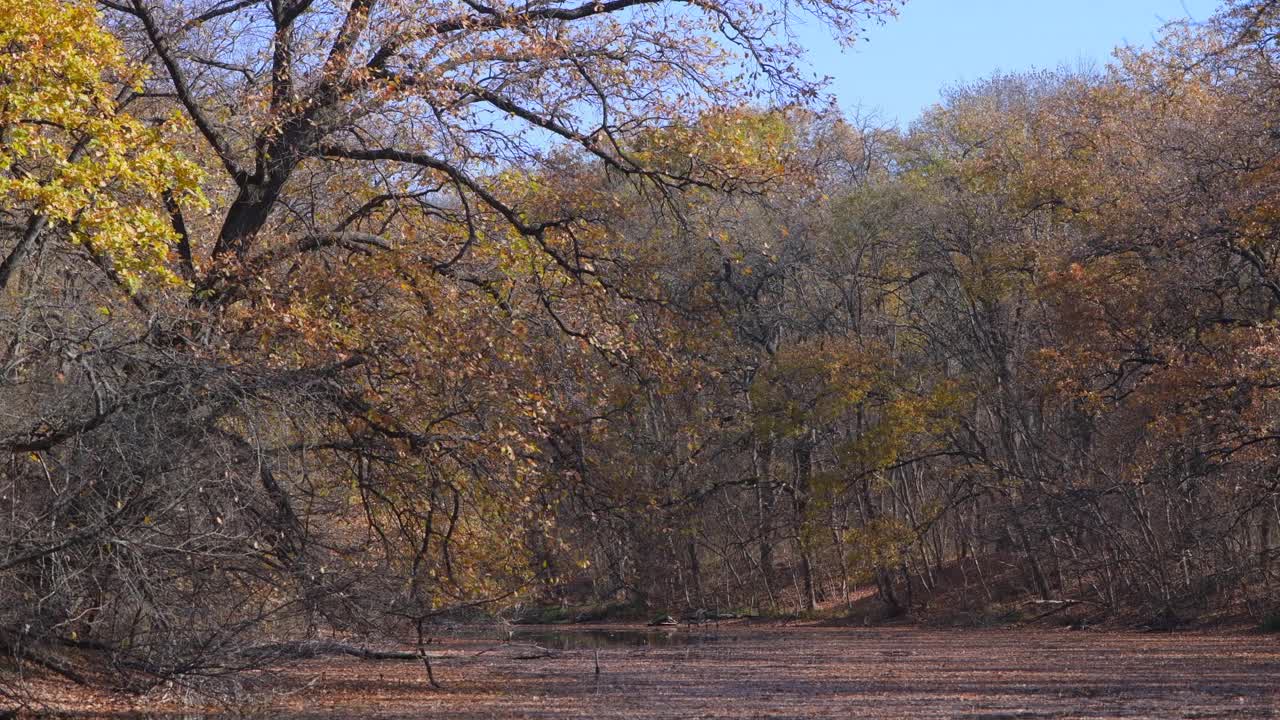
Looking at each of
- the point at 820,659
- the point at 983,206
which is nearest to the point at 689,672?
the point at 820,659

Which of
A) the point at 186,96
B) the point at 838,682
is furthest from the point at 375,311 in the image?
the point at 838,682

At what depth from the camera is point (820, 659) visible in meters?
23.2

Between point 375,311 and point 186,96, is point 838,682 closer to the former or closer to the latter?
point 375,311

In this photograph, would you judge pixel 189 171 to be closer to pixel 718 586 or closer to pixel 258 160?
pixel 258 160

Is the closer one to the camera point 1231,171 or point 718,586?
point 1231,171

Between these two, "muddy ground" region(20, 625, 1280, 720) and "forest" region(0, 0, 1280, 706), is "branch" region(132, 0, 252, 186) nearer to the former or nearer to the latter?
"forest" region(0, 0, 1280, 706)

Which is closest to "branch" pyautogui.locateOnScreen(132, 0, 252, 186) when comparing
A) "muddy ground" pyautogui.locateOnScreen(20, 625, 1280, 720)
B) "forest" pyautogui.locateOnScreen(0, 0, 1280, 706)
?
"forest" pyautogui.locateOnScreen(0, 0, 1280, 706)

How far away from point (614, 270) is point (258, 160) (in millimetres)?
4057

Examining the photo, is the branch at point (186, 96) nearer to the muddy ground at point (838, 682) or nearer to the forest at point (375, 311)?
the forest at point (375, 311)

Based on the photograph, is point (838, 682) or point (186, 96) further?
point (838, 682)

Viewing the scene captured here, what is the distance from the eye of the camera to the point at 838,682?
17625mm

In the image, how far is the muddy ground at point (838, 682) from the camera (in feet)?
45.2

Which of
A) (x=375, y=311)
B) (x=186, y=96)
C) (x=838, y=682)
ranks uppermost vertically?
(x=186, y=96)

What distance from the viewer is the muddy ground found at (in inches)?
543
